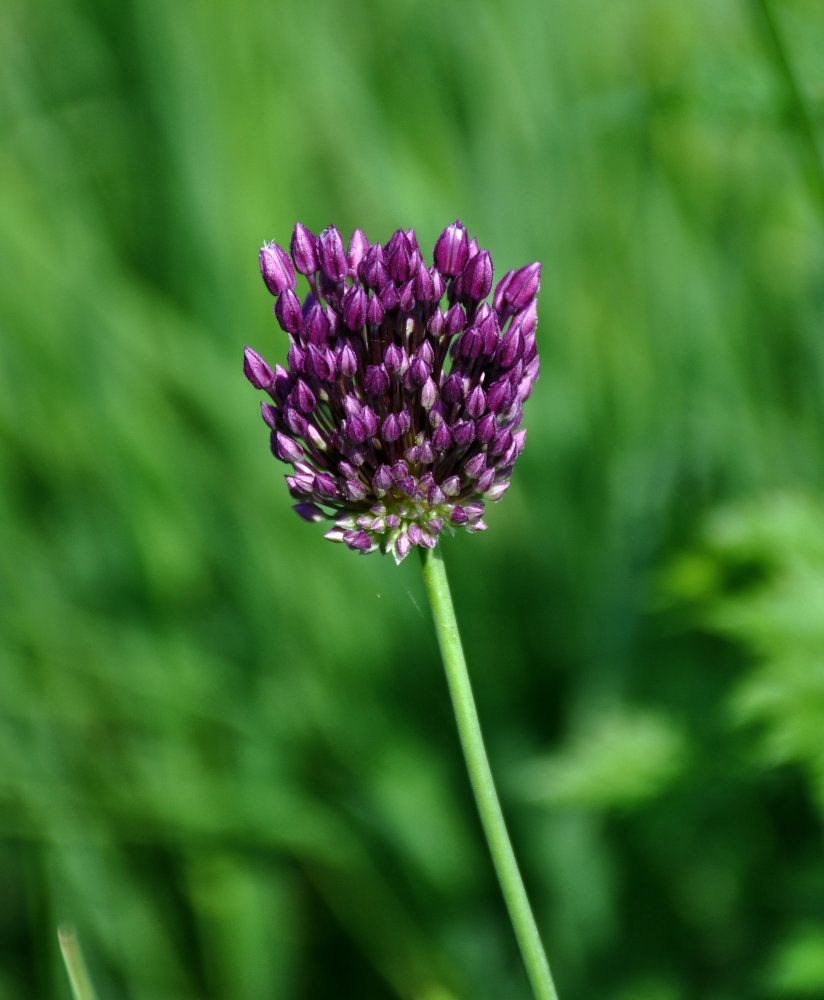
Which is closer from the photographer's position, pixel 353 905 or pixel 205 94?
pixel 353 905

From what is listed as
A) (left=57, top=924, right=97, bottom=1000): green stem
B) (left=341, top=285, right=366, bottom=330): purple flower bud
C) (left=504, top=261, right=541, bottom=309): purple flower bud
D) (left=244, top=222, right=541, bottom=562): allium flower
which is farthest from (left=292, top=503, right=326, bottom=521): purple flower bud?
(left=57, top=924, right=97, bottom=1000): green stem

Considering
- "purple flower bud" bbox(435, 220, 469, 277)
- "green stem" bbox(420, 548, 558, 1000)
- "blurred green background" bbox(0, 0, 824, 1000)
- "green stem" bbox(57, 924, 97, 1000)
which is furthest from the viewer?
"blurred green background" bbox(0, 0, 824, 1000)

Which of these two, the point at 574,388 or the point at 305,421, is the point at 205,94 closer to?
the point at 574,388

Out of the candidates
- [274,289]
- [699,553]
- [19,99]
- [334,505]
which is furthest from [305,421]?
[19,99]

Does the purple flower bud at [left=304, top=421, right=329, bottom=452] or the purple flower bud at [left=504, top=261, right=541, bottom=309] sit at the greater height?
the purple flower bud at [left=504, top=261, right=541, bottom=309]

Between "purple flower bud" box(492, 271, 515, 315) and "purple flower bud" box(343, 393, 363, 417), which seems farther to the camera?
"purple flower bud" box(492, 271, 515, 315)

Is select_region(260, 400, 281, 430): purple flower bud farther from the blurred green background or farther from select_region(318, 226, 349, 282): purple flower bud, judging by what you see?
the blurred green background
